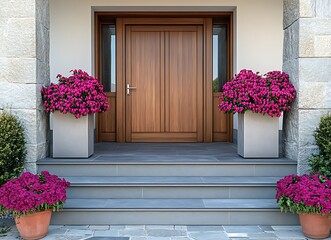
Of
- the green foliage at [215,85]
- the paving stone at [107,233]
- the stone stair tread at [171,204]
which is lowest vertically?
the paving stone at [107,233]

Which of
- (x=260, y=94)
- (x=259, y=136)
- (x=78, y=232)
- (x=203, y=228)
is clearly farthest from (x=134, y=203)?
(x=260, y=94)

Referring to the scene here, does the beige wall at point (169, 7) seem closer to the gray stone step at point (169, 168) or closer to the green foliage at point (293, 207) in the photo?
the gray stone step at point (169, 168)

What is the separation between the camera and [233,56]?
17.9 feet

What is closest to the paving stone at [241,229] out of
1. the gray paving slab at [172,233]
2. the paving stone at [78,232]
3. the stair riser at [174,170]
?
the gray paving slab at [172,233]

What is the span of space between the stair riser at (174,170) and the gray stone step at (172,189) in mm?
234

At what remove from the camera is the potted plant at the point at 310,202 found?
2.74 metres

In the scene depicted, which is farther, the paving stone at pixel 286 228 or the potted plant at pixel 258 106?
the potted plant at pixel 258 106

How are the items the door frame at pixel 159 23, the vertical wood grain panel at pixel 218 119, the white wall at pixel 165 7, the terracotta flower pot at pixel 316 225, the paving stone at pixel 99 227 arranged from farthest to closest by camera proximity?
1. the vertical wood grain panel at pixel 218 119
2. the door frame at pixel 159 23
3. the white wall at pixel 165 7
4. the paving stone at pixel 99 227
5. the terracotta flower pot at pixel 316 225

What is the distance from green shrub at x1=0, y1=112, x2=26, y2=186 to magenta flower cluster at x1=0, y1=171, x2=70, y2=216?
1.12 feet

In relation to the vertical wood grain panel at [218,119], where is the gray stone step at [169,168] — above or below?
below

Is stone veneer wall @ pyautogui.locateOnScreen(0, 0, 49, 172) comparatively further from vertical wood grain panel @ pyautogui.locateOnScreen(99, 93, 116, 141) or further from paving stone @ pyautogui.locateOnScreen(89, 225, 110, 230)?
vertical wood grain panel @ pyautogui.locateOnScreen(99, 93, 116, 141)

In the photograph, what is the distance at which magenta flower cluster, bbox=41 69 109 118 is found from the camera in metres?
3.66

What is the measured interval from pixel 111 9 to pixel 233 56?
204cm

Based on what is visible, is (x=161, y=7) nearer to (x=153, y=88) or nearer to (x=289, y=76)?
(x=153, y=88)
